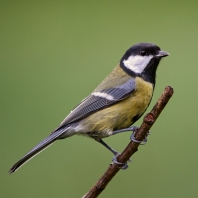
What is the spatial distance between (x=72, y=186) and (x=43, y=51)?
0.79m

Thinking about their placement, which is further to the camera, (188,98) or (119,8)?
(119,8)

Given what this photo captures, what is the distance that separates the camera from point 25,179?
2.31 meters

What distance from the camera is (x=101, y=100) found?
69.0 inches

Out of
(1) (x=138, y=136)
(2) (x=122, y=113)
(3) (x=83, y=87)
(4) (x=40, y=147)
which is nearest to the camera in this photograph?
(1) (x=138, y=136)

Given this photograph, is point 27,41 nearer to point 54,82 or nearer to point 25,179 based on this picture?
point 54,82

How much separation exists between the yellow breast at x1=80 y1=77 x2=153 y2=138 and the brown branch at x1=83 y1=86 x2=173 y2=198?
324 mm

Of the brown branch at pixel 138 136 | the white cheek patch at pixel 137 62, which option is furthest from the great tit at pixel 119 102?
the brown branch at pixel 138 136

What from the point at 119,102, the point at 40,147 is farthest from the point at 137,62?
the point at 40,147

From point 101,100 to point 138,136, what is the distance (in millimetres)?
448

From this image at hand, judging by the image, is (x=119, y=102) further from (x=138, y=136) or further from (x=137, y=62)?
(x=138, y=136)

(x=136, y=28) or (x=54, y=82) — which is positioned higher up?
(x=136, y=28)

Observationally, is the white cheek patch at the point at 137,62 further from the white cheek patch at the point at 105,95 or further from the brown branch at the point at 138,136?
the brown branch at the point at 138,136

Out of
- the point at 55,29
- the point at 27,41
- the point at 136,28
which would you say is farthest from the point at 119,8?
the point at 27,41

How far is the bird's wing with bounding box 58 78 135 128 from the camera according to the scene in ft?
5.64
